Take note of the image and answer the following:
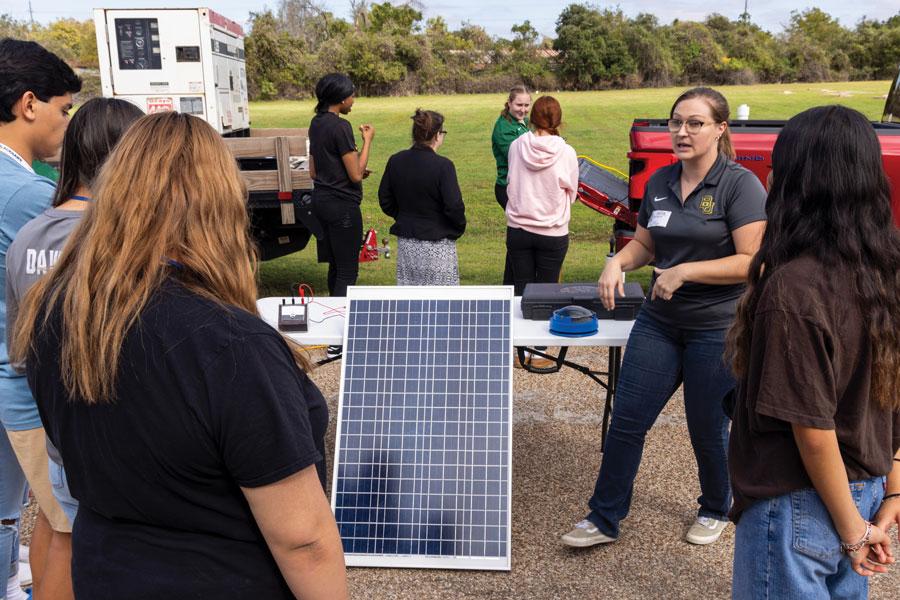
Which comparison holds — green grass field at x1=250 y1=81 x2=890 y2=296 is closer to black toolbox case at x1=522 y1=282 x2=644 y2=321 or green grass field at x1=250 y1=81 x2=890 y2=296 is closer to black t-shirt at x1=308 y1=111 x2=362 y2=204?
black t-shirt at x1=308 y1=111 x2=362 y2=204

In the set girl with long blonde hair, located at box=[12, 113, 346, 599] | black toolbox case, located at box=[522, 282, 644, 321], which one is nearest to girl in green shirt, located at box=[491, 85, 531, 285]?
black toolbox case, located at box=[522, 282, 644, 321]

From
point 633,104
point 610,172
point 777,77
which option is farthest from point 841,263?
point 777,77

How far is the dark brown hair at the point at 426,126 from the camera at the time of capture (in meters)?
5.82

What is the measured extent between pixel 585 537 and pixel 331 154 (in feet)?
13.0

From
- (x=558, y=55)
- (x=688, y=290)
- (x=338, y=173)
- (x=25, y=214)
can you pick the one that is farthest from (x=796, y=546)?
(x=558, y=55)

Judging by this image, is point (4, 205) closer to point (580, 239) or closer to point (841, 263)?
point (841, 263)

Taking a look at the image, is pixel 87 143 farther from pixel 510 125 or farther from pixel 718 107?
pixel 510 125

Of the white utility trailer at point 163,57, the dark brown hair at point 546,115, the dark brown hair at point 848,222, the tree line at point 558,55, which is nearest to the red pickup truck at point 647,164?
the dark brown hair at point 546,115

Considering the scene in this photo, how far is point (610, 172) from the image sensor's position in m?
8.47

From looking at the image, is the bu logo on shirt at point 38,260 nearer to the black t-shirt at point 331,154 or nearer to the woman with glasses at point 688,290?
the woman with glasses at point 688,290

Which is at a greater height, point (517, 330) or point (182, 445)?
point (182, 445)

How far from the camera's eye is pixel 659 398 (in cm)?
366

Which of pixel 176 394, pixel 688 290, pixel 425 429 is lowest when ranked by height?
pixel 425 429

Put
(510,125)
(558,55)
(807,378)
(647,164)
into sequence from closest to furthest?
1. (807,378)
2. (647,164)
3. (510,125)
4. (558,55)
